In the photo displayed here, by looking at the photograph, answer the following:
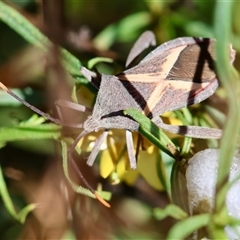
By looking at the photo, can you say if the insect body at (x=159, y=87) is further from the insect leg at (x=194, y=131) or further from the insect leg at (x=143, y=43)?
the insect leg at (x=143, y=43)

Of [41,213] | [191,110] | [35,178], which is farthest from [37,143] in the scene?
[191,110]

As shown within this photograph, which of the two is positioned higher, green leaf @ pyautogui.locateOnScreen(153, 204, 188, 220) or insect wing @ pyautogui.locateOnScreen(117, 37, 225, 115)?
insect wing @ pyautogui.locateOnScreen(117, 37, 225, 115)

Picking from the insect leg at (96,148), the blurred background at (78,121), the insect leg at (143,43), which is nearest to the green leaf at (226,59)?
the blurred background at (78,121)

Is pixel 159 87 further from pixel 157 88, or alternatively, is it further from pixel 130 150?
pixel 130 150

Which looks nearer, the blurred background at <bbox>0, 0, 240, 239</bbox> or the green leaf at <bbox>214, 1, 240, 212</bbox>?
the green leaf at <bbox>214, 1, 240, 212</bbox>

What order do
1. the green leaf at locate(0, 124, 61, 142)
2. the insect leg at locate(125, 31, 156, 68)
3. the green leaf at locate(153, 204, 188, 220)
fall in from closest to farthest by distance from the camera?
the green leaf at locate(153, 204, 188, 220)
the green leaf at locate(0, 124, 61, 142)
the insect leg at locate(125, 31, 156, 68)

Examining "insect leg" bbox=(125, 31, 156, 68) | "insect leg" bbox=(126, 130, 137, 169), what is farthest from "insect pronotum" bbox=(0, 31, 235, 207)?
"insect leg" bbox=(125, 31, 156, 68)

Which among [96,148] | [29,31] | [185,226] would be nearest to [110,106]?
[96,148]

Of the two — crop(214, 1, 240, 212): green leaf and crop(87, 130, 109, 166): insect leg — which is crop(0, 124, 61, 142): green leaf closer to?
crop(87, 130, 109, 166): insect leg
